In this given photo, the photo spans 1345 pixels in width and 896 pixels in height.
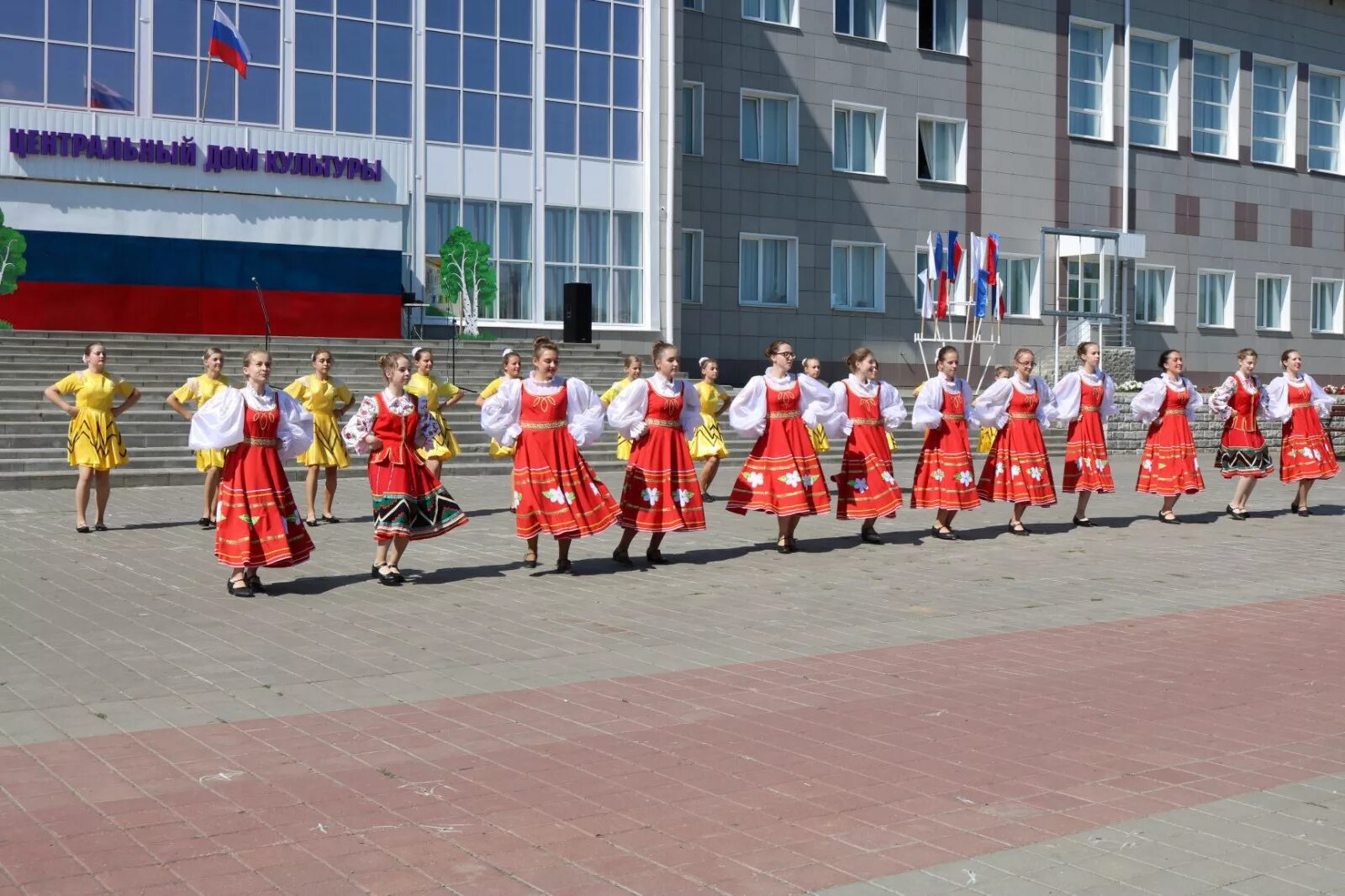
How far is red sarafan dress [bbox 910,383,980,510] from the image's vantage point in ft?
50.4

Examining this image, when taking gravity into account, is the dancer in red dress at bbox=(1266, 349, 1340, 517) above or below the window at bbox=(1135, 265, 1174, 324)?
below

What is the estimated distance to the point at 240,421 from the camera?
1105cm

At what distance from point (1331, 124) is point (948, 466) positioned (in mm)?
37579

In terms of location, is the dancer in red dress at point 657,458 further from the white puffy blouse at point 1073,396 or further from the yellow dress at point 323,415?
the white puffy blouse at point 1073,396

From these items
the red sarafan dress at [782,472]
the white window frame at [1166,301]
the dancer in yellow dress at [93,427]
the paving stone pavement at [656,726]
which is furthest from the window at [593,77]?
the paving stone pavement at [656,726]

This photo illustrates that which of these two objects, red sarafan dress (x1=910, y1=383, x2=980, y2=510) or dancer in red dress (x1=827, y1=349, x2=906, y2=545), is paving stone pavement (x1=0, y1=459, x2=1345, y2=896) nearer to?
dancer in red dress (x1=827, y1=349, x2=906, y2=545)

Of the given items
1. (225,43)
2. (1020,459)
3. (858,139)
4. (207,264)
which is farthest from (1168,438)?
A: (858,139)

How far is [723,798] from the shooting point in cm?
606

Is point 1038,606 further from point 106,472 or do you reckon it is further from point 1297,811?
point 106,472

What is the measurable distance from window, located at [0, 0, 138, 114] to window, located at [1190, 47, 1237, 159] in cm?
2838

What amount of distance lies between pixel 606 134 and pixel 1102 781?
95.8 feet

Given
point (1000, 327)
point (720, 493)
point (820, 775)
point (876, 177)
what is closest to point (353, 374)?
point (720, 493)

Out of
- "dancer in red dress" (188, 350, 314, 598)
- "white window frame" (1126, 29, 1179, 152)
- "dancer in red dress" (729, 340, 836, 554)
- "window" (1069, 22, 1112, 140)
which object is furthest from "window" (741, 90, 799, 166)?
"dancer in red dress" (188, 350, 314, 598)

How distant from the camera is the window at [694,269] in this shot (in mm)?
36375
